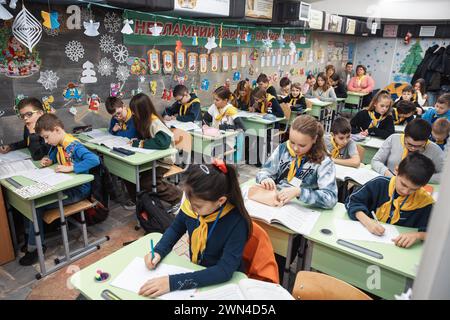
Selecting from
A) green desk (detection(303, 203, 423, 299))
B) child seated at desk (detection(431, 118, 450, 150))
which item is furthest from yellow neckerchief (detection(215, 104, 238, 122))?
green desk (detection(303, 203, 423, 299))

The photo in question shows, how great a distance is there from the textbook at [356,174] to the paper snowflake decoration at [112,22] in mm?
2858

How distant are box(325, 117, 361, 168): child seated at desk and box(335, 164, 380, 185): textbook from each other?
7 cm

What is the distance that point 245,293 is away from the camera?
4.09ft

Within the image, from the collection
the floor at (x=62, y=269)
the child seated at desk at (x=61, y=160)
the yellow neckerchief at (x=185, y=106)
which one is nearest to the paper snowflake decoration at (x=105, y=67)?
the yellow neckerchief at (x=185, y=106)

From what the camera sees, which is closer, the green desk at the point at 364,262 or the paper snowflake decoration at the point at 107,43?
the green desk at the point at 364,262

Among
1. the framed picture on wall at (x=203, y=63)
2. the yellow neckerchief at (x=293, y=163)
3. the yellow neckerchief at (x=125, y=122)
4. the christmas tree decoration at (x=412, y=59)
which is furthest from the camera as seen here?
the christmas tree decoration at (x=412, y=59)

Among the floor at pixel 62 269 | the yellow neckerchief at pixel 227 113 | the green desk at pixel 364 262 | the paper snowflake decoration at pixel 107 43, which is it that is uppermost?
the paper snowflake decoration at pixel 107 43

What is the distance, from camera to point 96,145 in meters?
3.21

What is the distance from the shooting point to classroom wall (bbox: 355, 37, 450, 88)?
9.01 metres

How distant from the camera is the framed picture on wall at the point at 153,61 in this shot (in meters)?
4.11

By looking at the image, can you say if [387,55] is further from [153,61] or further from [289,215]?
[289,215]

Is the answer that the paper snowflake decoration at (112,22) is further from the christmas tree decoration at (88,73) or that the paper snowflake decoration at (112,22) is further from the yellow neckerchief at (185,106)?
the yellow neckerchief at (185,106)

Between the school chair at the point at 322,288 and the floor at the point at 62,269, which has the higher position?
the school chair at the point at 322,288

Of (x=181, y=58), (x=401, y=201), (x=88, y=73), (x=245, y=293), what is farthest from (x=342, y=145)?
(x=88, y=73)
